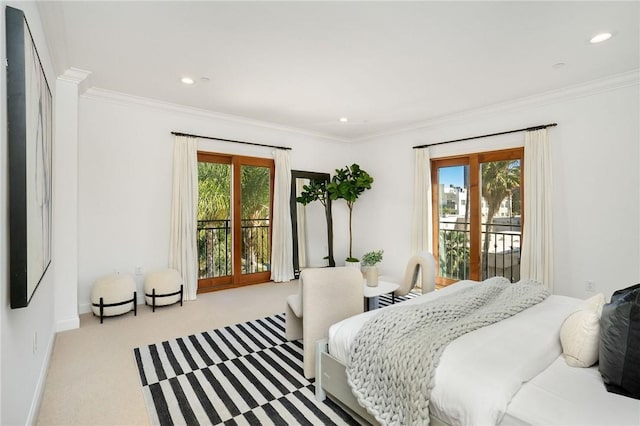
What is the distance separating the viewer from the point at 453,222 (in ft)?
16.4

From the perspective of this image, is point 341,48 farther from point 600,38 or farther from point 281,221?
point 281,221

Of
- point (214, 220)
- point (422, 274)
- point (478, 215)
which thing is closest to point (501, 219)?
point (478, 215)

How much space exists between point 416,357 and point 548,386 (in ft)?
1.88

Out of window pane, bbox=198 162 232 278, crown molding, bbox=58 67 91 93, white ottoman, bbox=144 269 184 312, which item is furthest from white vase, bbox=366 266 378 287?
crown molding, bbox=58 67 91 93

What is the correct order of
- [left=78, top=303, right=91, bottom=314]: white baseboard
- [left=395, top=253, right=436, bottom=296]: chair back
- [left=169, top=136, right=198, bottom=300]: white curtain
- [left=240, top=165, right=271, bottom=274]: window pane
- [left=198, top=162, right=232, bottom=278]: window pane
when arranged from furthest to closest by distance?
[left=240, top=165, right=271, bottom=274]: window pane
[left=198, top=162, right=232, bottom=278]: window pane
[left=169, top=136, right=198, bottom=300]: white curtain
[left=78, top=303, right=91, bottom=314]: white baseboard
[left=395, top=253, right=436, bottom=296]: chair back

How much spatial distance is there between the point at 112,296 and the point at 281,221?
2593mm

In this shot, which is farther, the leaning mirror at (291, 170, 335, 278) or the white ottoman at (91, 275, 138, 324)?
the leaning mirror at (291, 170, 335, 278)

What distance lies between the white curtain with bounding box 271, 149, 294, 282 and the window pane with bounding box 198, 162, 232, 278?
752 millimetres

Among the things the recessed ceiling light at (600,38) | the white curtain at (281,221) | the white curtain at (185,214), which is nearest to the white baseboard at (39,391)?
the white curtain at (185,214)

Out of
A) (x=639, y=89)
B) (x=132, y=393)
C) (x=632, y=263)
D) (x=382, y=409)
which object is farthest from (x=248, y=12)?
(x=632, y=263)

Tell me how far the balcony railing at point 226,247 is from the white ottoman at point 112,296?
3.95 feet

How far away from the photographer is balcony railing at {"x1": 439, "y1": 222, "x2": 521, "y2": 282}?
436cm

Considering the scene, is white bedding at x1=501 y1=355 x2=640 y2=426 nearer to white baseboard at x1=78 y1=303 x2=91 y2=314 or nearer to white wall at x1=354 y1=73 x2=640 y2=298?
white wall at x1=354 y1=73 x2=640 y2=298

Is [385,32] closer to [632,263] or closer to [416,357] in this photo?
[416,357]
